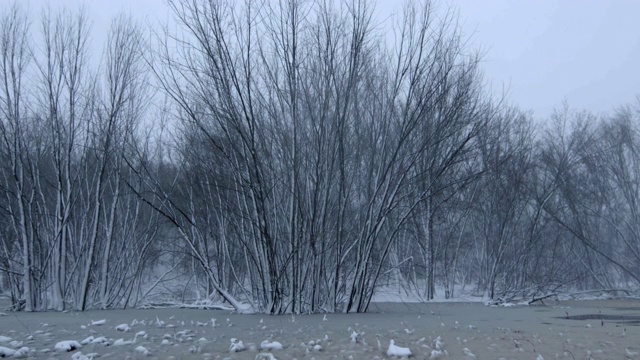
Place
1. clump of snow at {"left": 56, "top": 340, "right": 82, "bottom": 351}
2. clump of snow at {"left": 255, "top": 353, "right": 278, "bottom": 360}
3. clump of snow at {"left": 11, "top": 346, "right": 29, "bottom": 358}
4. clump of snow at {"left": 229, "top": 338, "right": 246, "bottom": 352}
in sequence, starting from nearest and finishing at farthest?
clump of snow at {"left": 11, "top": 346, "right": 29, "bottom": 358}
clump of snow at {"left": 255, "top": 353, "right": 278, "bottom": 360}
clump of snow at {"left": 56, "top": 340, "right": 82, "bottom": 351}
clump of snow at {"left": 229, "top": 338, "right": 246, "bottom": 352}

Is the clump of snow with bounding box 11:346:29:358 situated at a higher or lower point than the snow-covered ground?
lower

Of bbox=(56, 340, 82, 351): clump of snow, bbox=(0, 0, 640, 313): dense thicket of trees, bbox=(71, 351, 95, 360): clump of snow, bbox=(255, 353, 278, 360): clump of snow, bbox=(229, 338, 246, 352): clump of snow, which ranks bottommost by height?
bbox=(71, 351, 95, 360): clump of snow

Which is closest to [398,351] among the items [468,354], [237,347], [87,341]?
[468,354]

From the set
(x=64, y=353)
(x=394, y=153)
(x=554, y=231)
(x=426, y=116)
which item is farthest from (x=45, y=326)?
(x=554, y=231)

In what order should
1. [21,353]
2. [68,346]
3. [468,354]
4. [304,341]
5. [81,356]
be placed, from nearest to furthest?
[81,356], [21,353], [68,346], [468,354], [304,341]

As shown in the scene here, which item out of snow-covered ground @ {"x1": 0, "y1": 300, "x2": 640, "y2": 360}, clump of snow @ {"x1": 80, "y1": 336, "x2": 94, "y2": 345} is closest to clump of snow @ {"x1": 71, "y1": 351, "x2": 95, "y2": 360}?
snow-covered ground @ {"x1": 0, "y1": 300, "x2": 640, "y2": 360}

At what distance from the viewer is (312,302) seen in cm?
984

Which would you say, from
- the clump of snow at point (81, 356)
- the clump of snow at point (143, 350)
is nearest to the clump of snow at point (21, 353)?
the clump of snow at point (81, 356)

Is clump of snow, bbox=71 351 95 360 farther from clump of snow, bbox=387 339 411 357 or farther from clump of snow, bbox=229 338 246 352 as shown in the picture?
clump of snow, bbox=387 339 411 357

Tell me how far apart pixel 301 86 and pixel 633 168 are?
19206 mm

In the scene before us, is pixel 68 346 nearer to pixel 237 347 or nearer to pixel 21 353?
pixel 21 353

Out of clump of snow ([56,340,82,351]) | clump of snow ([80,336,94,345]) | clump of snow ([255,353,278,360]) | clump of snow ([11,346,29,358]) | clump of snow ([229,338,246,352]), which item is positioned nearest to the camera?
clump of snow ([11,346,29,358])

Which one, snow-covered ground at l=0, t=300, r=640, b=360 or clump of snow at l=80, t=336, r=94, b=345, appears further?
clump of snow at l=80, t=336, r=94, b=345

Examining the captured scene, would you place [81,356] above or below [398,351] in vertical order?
below
